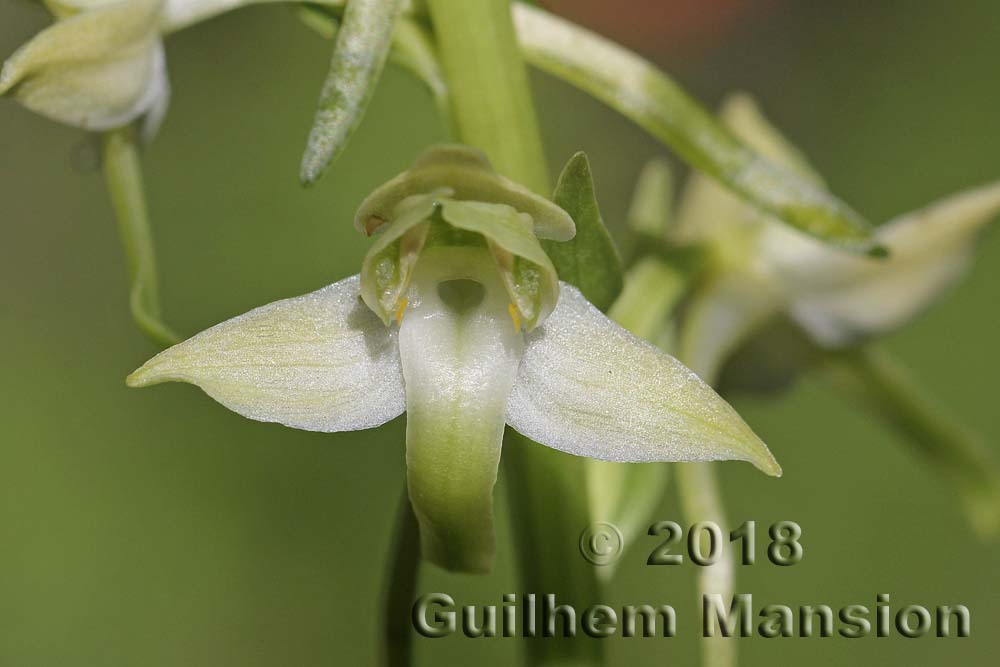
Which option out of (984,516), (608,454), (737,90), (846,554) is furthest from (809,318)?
(737,90)

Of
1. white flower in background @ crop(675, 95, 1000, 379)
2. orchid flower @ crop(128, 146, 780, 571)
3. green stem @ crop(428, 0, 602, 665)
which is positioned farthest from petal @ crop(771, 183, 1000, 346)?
orchid flower @ crop(128, 146, 780, 571)

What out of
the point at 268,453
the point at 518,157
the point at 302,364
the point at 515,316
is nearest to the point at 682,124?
the point at 518,157

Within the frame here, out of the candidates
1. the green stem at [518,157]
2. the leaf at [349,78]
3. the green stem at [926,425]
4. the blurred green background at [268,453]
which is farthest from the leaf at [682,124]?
the blurred green background at [268,453]

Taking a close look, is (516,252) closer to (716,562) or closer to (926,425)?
(716,562)

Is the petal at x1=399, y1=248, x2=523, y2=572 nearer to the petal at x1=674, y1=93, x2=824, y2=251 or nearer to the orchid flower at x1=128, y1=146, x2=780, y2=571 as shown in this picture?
the orchid flower at x1=128, y1=146, x2=780, y2=571

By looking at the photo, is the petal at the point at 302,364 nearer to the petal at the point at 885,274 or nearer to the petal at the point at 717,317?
the petal at the point at 717,317

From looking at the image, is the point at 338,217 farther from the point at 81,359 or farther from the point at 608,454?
the point at 608,454
